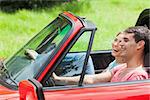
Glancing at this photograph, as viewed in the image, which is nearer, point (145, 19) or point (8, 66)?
point (8, 66)

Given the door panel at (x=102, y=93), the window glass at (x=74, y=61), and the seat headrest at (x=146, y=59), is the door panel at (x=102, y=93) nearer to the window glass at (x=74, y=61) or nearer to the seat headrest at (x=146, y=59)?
the window glass at (x=74, y=61)

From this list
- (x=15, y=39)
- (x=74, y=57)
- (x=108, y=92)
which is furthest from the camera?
(x=15, y=39)

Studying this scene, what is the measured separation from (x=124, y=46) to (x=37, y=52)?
27.3 inches

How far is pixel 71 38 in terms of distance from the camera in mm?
3402

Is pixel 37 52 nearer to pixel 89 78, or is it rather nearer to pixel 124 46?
pixel 89 78

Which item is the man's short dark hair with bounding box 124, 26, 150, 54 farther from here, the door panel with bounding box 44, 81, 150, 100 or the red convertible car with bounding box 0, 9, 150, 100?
the door panel with bounding box 44, 81, 150, 100

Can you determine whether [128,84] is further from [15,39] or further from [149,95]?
[15,39]

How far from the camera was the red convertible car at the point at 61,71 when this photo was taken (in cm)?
319

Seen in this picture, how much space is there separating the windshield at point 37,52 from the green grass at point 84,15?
3625 millimetres

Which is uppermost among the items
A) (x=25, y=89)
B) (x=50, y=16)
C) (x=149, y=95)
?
(x=25, y=89)

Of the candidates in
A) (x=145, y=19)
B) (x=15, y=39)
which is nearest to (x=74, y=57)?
(x=145, y=19)

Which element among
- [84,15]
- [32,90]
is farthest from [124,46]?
[84,15]

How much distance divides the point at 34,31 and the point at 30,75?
21.0 feet

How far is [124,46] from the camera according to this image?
356 cm
